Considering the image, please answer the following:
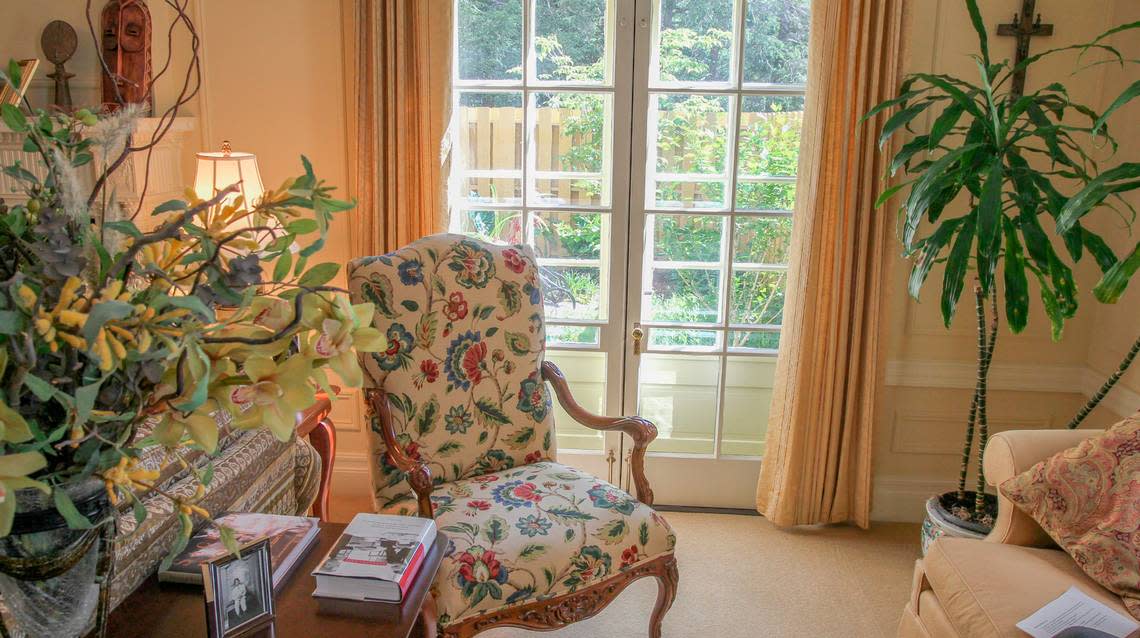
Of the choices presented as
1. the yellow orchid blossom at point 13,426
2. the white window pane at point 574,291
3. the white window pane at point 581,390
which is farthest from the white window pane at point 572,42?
the yellow orchid blossom at point 13,426

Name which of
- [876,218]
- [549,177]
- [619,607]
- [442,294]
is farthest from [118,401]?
[876,218]

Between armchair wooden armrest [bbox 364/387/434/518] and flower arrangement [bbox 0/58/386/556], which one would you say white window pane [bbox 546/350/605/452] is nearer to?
armchair wooden armrest [bbox 364/387/434/518]

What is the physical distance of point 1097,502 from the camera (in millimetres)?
2154

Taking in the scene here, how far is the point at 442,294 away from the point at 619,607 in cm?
115

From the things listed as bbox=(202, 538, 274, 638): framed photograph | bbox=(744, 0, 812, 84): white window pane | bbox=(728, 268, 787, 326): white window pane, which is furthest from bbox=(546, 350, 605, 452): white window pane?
bbox=(202, 538, 274, 638): framed photograph

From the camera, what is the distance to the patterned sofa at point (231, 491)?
164cm

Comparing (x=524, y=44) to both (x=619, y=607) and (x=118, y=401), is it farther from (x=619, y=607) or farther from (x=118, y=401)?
(x=118, y=401)

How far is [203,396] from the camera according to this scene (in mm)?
873

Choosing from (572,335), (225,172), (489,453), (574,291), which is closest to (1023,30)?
(574,291)

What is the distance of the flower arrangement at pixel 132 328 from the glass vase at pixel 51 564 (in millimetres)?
64

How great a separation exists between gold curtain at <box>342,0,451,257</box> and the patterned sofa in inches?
38.4

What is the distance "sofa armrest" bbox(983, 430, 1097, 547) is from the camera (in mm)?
2336

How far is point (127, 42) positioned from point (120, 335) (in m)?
2.42

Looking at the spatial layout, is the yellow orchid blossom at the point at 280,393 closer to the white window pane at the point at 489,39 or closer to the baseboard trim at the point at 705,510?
the white window pane at the point at 489,39
